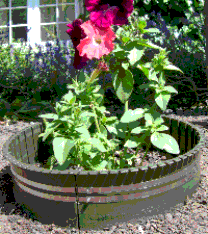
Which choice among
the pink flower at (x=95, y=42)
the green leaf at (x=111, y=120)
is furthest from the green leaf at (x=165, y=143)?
the pink flower at (x=95, y=42)

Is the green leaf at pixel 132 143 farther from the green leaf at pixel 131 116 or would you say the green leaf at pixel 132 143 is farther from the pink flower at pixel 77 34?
the pink flower at pixel 77 34

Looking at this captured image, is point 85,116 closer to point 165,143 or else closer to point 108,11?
point 165,143

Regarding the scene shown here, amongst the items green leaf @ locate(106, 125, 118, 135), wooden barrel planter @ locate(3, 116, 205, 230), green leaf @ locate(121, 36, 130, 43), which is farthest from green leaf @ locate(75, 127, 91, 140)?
green leaf @ locate(121, 36, 130, 43)

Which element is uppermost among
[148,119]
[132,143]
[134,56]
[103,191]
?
[134,56]

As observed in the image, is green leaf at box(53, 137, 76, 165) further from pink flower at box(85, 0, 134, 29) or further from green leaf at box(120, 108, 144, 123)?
pink flower at box(85, 0, 134, 29)

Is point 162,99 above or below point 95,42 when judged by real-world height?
below

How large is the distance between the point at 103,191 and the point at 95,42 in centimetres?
70

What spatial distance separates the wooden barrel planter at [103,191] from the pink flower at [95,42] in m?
0.55

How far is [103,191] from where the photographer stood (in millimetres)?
1587

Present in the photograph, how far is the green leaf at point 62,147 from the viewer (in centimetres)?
151

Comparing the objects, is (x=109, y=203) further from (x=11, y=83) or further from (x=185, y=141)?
(x=11, y=83)

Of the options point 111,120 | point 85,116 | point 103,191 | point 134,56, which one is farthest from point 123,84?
point 103,191

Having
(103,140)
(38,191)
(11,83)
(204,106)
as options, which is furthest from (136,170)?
(11,83)

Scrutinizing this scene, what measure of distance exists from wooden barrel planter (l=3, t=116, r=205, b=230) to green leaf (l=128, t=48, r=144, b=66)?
19.6 inches
